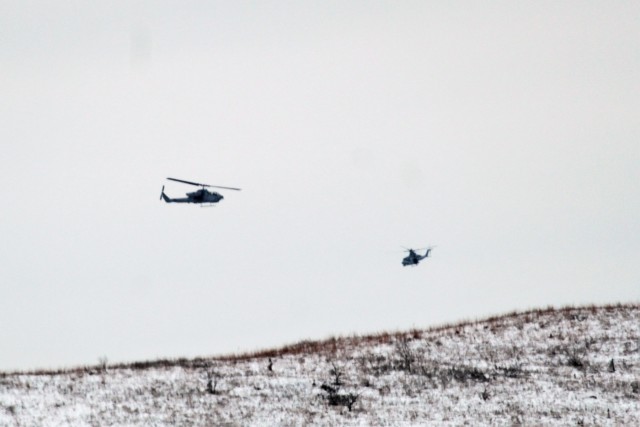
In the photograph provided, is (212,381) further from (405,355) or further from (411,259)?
(411,259)

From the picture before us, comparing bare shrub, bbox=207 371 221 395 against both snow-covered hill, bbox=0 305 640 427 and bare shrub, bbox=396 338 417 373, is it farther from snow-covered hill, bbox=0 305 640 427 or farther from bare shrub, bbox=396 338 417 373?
bare shrub, bbox=396 338 417 373

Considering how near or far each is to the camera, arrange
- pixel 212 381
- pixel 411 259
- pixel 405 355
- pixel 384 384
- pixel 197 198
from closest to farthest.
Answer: pixel 212 381
pixel 384 384
pixel 405 355
pixel 197 198
pixel 411 259

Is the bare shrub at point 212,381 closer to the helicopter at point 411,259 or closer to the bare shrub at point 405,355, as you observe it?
the bare shrub at point 405,355

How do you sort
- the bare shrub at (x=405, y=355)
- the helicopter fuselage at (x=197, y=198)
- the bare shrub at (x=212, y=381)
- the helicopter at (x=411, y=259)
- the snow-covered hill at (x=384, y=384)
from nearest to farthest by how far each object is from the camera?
the snow-covered hill at (x=384, y=384), the bare shrub at (x=212, y=381), the bare shrub at (x=405, y=355), the helicopter fuselage at (x=197, y=198), the helicopter at (x=411, y=259)

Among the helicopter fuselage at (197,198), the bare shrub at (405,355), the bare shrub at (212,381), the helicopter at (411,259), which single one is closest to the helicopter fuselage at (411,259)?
the helicopter at (411,259)

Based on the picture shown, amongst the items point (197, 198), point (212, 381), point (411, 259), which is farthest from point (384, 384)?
point (411, 259)

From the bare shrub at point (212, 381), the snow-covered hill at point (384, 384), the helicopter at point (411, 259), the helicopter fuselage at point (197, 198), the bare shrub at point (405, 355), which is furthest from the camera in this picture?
the helicopter at point (411, 259)

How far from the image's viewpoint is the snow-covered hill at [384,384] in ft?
78.8

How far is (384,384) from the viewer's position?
91.2ft

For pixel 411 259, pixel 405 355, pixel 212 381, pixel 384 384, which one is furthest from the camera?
pixel 411 259

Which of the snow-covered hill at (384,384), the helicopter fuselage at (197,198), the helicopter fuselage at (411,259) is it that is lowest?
the snow-covered hill at (384,384)

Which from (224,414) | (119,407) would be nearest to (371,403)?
(224,414)

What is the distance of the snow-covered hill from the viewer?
78.8ft

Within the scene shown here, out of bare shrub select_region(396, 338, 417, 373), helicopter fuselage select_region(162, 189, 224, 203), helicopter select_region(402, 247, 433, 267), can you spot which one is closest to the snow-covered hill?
bare shrub select_region(396, 338, 417, 373)
